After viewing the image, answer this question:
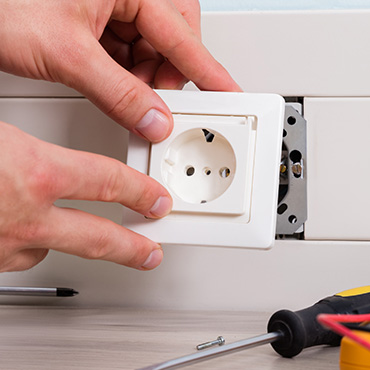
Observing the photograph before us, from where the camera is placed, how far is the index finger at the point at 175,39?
564 millimetres

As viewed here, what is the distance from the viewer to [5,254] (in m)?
0.41

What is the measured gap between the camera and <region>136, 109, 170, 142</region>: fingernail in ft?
1.65

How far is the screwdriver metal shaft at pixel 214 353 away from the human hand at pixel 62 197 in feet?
0.42

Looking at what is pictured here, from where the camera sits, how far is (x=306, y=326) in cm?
42

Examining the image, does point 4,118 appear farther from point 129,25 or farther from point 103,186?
point 103,186

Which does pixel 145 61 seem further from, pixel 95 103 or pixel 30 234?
pixel 30 234

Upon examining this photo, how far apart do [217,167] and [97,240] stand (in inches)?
6.7

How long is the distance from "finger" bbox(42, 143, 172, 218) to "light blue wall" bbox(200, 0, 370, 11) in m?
0.40

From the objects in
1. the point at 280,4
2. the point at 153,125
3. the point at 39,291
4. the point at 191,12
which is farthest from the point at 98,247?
the point at 280,4

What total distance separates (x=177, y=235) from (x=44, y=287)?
275 mm

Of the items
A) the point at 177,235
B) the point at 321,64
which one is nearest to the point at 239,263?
the point at 177,235

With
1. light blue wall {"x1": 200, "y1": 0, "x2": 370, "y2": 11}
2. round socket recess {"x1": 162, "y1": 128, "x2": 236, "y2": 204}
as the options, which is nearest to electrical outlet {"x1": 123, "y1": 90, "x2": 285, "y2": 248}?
round socket recess {"x1": 162, "y1": 128, "x2": 236, "y2": 204}

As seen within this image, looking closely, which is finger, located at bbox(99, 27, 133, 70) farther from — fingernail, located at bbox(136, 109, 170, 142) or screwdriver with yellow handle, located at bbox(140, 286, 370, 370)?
screwdriver with yellow handle, located at bbox(140, 286, 370, 370)

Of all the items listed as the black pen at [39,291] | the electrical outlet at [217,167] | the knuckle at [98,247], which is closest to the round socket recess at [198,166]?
the electrical outlet at [217,167]
